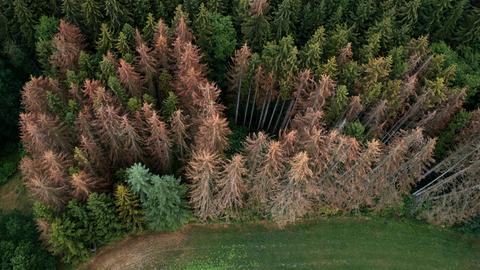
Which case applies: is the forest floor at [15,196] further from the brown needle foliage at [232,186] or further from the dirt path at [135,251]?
the brown needle foliage at [232,186]

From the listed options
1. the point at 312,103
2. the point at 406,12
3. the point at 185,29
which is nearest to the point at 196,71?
the point at 185,29

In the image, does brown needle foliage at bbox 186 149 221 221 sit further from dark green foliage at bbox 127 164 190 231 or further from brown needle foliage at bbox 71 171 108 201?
brown needle foliage at bbox 71 171 108 201

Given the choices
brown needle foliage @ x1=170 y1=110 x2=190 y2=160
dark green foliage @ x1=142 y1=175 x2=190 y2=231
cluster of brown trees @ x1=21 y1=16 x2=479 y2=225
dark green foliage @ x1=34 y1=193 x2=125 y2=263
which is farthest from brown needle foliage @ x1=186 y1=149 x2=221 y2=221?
dark green foliage @ x1=34 y1=193 x2=125 y2=263

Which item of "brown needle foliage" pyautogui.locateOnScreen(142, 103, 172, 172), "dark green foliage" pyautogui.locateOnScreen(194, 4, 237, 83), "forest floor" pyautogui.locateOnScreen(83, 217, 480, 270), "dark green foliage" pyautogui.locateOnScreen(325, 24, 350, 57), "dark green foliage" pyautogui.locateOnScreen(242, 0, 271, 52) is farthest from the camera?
"dark green foliage" pyautogui.locateOnScreen(194, 4, 237, 83)

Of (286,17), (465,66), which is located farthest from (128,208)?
(465,66)

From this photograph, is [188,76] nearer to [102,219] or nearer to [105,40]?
[105,40]
